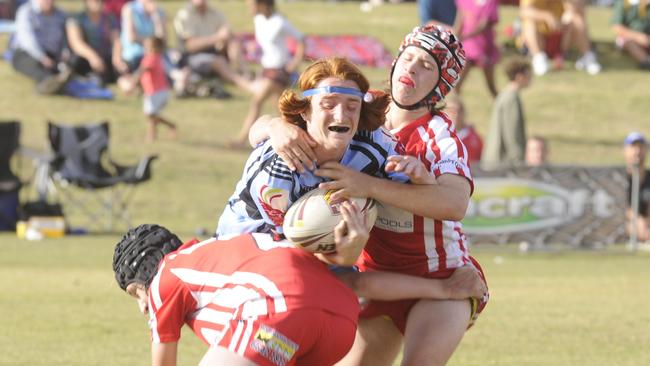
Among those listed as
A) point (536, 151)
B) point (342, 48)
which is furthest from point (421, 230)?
point (342, 48)

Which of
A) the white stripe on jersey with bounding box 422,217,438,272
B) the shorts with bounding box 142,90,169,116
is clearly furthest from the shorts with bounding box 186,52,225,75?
the white stripe on jersey with bounding box 422,217,438,272

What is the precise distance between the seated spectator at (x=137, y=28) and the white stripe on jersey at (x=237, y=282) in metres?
16.4

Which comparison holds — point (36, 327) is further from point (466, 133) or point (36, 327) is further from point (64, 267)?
point (466, 133)

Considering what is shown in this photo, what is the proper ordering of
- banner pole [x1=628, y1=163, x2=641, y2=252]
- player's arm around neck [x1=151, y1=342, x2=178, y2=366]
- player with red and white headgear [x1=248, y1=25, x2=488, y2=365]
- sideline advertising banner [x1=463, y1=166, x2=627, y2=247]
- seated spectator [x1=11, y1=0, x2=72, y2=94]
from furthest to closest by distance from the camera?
1. seated spectator [x1=11, y1=0, x2=72, y2=94]
2. banner pole [x1=628, y1=163, x2=641, y2=252]
3. sideline advertising banner [x1=463, y1=166, x2=627, y2=247]
4. player with red and white headgear [x1=248, y1=25, x2=488, y2=365]
5. player's arm around neck [x1=151, y1=342, x2=178, y2=366]

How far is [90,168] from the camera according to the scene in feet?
55.0

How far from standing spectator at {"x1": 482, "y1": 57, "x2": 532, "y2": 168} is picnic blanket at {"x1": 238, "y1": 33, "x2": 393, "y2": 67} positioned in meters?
6.39

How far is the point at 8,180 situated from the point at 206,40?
6.41 metres

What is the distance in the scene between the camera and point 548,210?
15.2 metres

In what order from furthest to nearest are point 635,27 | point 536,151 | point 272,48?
point 635,27 < point 272,48 < point 536,151

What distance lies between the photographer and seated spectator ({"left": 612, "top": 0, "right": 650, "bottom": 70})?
23984 millimetres

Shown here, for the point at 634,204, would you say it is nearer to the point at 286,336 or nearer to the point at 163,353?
the point at 163,353

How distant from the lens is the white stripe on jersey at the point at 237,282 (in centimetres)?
486

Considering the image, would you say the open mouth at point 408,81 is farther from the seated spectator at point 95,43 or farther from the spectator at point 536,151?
the seated spectator at point 95,43

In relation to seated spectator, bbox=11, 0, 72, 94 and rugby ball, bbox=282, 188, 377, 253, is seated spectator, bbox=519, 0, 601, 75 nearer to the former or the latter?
seated spectator, bbox=11, 0, 72, 94
